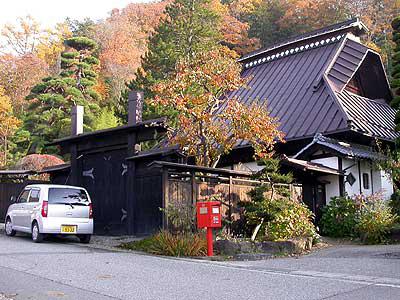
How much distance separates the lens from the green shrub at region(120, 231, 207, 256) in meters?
11.9

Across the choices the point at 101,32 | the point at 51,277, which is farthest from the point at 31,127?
the point at 51,277

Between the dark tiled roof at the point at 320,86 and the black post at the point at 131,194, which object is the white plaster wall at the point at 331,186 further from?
the black post at the point at 131,194

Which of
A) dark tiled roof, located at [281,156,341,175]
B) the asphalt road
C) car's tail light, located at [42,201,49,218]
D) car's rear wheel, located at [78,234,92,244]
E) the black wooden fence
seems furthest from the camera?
the black wooden fence

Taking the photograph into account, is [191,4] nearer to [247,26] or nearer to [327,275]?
[247,26]

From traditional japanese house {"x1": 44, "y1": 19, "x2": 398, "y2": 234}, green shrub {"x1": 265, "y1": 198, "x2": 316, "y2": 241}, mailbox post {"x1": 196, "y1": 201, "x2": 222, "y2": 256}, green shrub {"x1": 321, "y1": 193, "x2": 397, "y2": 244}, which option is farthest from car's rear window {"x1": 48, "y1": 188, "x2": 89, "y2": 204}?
green shrub {"x1": 321, "y1": 193, "x2": 397, "y2": 244}

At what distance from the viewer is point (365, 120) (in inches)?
814

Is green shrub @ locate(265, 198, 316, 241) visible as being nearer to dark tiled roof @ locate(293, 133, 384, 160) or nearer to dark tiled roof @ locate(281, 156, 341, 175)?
dark tiled roof @ locate(281, 156, 341, 175)

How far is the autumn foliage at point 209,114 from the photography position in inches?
635

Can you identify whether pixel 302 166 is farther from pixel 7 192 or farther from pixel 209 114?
pixel 7 192

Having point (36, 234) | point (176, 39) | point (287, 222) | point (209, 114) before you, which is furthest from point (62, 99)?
point (287, 222)

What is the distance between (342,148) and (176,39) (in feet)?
52.5

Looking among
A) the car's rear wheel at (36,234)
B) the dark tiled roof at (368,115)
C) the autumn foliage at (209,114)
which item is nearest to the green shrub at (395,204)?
the dark tiled roof at (368,115)

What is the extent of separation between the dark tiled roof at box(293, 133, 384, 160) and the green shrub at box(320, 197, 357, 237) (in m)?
1.79

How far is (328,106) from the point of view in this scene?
68.6ft
